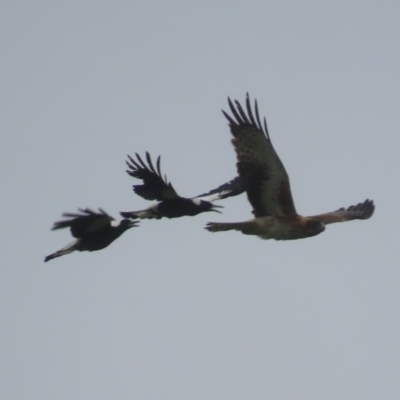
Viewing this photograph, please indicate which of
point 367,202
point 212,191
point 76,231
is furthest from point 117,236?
point 367,202

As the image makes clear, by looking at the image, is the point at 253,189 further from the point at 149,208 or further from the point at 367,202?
the point at 367,202

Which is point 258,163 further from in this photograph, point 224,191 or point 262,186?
point 224,191

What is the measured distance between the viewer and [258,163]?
16.4 metres

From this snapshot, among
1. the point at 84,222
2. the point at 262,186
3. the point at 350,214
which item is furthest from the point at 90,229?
the point at 350,214

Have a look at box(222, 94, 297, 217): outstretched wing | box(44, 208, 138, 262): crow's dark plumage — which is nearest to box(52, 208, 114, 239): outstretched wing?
box(44, 208, 138, 262): crow's dark plumage

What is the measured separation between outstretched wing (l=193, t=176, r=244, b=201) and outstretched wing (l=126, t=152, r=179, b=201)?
3.19 ft

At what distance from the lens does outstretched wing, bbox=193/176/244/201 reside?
18.3 m

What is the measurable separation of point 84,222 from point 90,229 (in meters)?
0.14

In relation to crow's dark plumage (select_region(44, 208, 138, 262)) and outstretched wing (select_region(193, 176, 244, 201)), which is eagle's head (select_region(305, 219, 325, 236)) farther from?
crow's dark plumage (select_region(44, 208, 138, 262))

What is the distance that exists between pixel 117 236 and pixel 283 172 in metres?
2.19

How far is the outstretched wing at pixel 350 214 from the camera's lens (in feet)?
58.2

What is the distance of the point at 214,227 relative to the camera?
16.5 m

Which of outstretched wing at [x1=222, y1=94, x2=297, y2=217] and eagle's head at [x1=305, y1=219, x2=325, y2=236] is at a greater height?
outstretched wing at [x1=222, y1=94, x2=297, y2=217]

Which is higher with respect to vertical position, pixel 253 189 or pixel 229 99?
pixel 229 99
